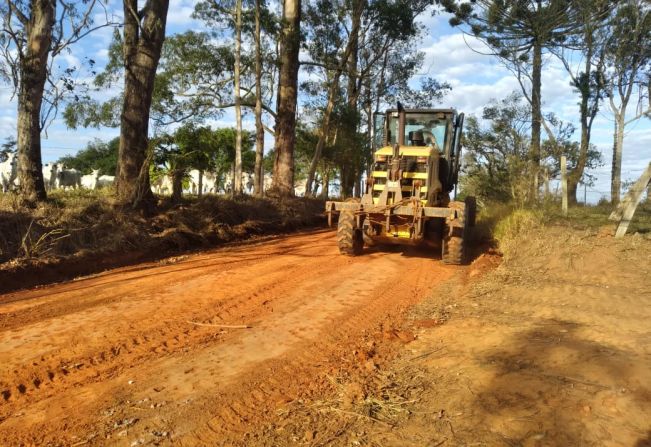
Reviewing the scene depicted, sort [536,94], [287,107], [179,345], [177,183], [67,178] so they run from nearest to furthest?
1. [179,345]
2. [177,183]
3. [287,107]
4. [67,178]
5. [536,94]

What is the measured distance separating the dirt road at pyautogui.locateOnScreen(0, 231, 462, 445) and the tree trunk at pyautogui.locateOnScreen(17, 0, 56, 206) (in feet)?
10.5

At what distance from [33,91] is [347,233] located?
7.06 meters

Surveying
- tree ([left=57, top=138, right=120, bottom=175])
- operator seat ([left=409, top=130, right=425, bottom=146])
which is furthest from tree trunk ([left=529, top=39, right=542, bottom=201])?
tree ([left=57, top=138, right=120, bottom=175])

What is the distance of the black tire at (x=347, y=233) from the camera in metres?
11.2

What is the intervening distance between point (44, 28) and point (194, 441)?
34.1 ft

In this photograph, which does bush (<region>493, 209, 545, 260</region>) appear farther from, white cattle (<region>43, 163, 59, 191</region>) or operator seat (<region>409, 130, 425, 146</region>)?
white cattle (<region>43, 163, 59, 191</region>)

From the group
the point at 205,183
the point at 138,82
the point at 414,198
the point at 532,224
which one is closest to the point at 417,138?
the point at 414,198

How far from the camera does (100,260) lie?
33.0ft

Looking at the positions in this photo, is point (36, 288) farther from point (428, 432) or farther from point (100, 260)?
point (428, 432)

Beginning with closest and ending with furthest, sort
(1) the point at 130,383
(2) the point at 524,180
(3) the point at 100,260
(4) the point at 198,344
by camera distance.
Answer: (1) the point at 130,383 → (4) the point at 198,344 → (3) the point at 100,260 → (2) the point at 524,180

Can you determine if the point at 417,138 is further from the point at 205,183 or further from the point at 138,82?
the point at 205,183

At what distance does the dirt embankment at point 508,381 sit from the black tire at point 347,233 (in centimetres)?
390

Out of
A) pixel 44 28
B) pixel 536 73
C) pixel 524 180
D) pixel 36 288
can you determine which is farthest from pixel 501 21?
pixel 36 288

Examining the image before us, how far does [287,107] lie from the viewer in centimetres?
2133
